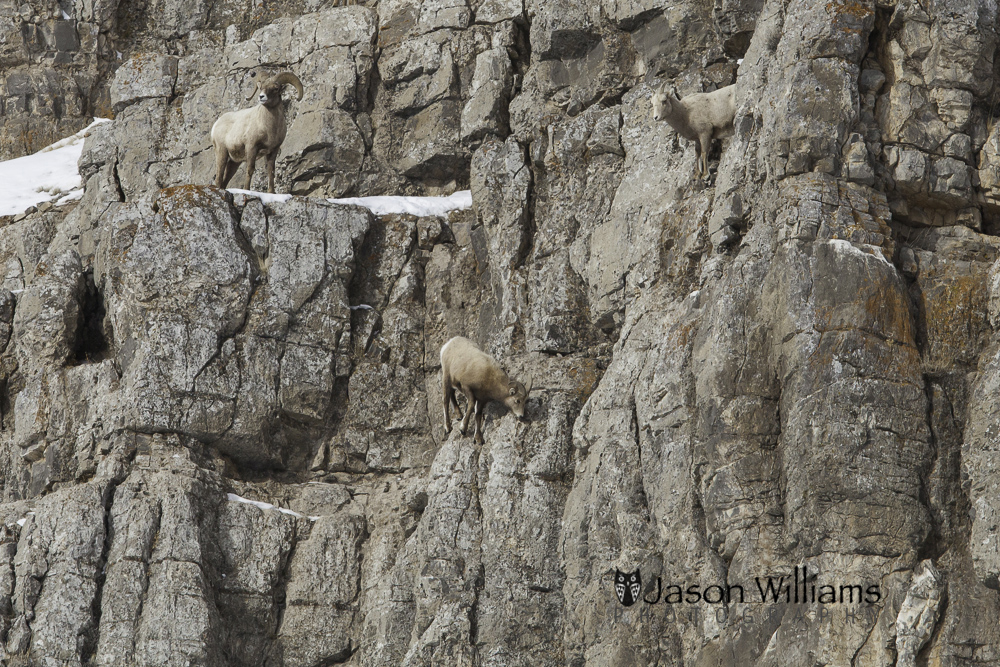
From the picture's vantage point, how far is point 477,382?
23.8m

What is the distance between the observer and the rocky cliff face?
19.2 metres

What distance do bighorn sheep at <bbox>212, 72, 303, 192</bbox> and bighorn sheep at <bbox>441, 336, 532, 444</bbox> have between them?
605 cm

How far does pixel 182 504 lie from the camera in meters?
24.2

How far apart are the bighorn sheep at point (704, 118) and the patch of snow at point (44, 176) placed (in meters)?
15.2

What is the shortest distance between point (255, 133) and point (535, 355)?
25.2 ft

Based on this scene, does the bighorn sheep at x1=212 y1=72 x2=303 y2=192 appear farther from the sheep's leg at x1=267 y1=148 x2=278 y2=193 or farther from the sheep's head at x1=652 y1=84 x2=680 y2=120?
the sheep's head at x1=652 y1=84 x2=680 y2=120

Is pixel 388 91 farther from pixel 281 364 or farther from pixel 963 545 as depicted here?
pixel 963 545

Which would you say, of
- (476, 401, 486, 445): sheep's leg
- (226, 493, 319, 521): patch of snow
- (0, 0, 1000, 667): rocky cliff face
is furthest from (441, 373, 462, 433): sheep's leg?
(226, 493, 319, 521): patch of snow

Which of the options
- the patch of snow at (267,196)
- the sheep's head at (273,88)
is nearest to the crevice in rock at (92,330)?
the patch of snow at (267,196)

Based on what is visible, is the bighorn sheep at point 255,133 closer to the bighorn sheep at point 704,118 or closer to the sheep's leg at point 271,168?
the sheep's leg at point 271,168

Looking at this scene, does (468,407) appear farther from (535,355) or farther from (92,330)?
(92,330)

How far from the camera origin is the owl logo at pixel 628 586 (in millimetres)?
20641

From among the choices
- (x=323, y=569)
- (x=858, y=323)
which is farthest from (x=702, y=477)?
(x=323, y=569)

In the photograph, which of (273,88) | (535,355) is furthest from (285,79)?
(535,355)
